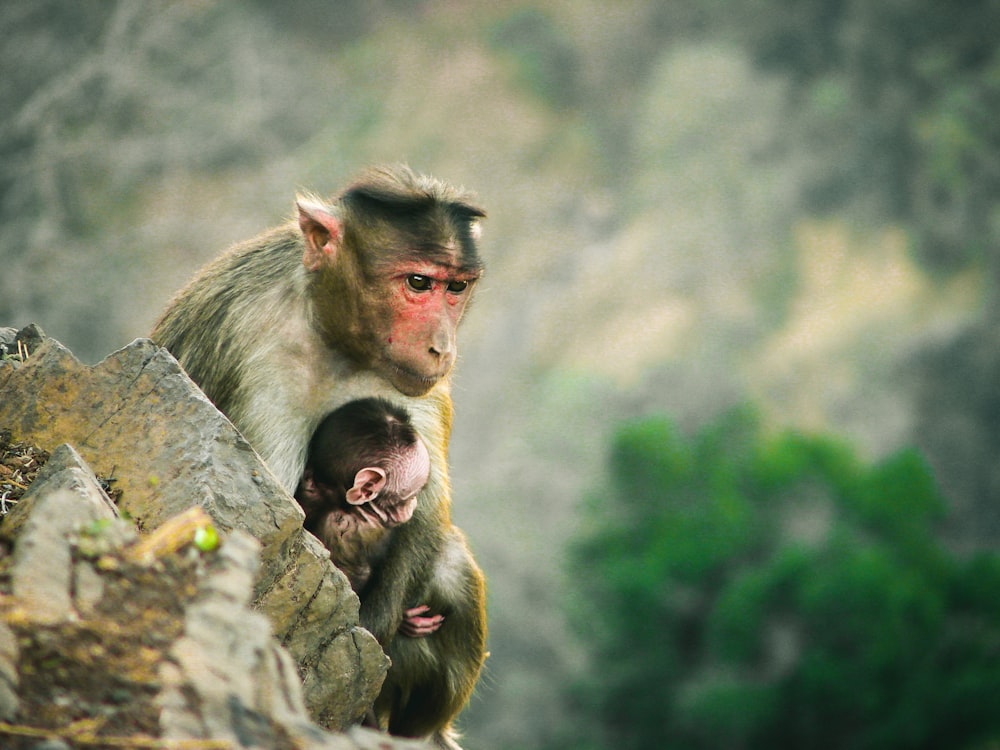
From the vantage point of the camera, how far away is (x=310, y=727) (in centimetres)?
186

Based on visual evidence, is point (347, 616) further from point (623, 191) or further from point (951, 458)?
point (623, 191)

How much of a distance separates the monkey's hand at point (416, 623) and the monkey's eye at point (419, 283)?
39.4 inches

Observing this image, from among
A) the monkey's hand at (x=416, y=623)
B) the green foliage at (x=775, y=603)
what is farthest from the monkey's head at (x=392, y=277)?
the green foliage at (x=775, y=603)

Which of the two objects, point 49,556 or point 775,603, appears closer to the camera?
point 49,556

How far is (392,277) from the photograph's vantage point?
355 cm

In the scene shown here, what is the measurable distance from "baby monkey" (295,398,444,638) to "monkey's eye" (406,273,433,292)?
37 centimetres

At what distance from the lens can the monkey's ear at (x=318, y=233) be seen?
11.7ft

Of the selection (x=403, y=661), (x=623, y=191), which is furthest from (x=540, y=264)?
(x=403, y=661)

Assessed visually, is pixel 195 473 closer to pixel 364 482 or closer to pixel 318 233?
pixel 364 482

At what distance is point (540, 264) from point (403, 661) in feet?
54.6

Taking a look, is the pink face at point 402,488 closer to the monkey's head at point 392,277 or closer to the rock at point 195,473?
the monkey's head at point 392,277

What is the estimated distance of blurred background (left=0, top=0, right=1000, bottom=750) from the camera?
13352mm

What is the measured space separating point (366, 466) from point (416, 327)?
0.45 m

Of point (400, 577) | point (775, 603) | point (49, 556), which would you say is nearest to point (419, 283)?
point (400, 577)
